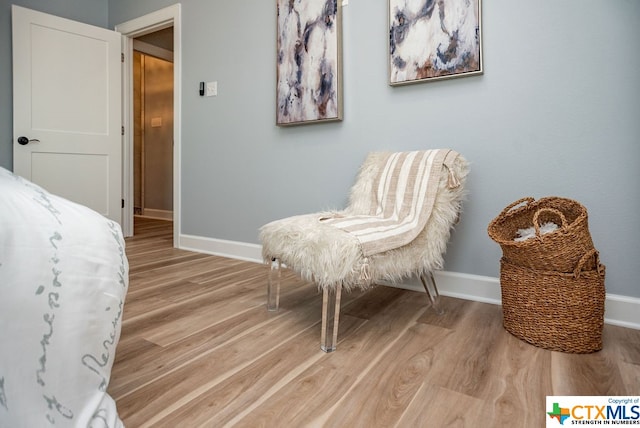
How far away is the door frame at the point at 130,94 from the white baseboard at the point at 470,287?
0.63 metres

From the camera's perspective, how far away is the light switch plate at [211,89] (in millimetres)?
2997

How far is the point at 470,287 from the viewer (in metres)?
2.02

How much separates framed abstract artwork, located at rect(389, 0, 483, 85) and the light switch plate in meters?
1.47

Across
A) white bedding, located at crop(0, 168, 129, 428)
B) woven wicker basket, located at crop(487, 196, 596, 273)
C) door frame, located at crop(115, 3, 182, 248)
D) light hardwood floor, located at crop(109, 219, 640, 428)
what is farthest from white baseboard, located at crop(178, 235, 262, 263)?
white bedding, located at crop(0, 168, 129, 428)

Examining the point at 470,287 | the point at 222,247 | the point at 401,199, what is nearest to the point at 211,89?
the point at 222,247

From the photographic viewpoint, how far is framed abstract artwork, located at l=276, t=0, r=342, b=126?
7.67 feet

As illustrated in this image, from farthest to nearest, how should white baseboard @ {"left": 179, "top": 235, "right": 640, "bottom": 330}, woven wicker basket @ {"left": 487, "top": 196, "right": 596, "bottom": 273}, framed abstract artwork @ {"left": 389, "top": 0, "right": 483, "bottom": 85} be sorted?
framed abstract artwork @ {"left": 389, "top": 0, "right": 483, "bottom": 85} → white baseboard @ {"left": 179, "top": 235, "right": 640, "bottom": 330} → woven wicker basket @ {"left": 487, "top": 196, "right": 596, "bottom": 273}

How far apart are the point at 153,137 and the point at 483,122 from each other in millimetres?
4856

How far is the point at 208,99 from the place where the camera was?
3057 mm

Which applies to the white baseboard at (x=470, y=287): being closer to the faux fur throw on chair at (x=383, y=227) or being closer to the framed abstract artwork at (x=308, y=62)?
the faux fur throw on chair at (x=383, y=227)

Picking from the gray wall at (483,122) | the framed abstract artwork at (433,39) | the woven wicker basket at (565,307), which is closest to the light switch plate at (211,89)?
the gray wall at (483,122)

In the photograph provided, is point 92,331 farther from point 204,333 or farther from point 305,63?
point 305,63

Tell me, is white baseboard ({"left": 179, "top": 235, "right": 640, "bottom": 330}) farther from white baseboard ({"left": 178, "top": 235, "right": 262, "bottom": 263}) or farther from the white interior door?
the white interior door

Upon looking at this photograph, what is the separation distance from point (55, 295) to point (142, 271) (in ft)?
6.06
